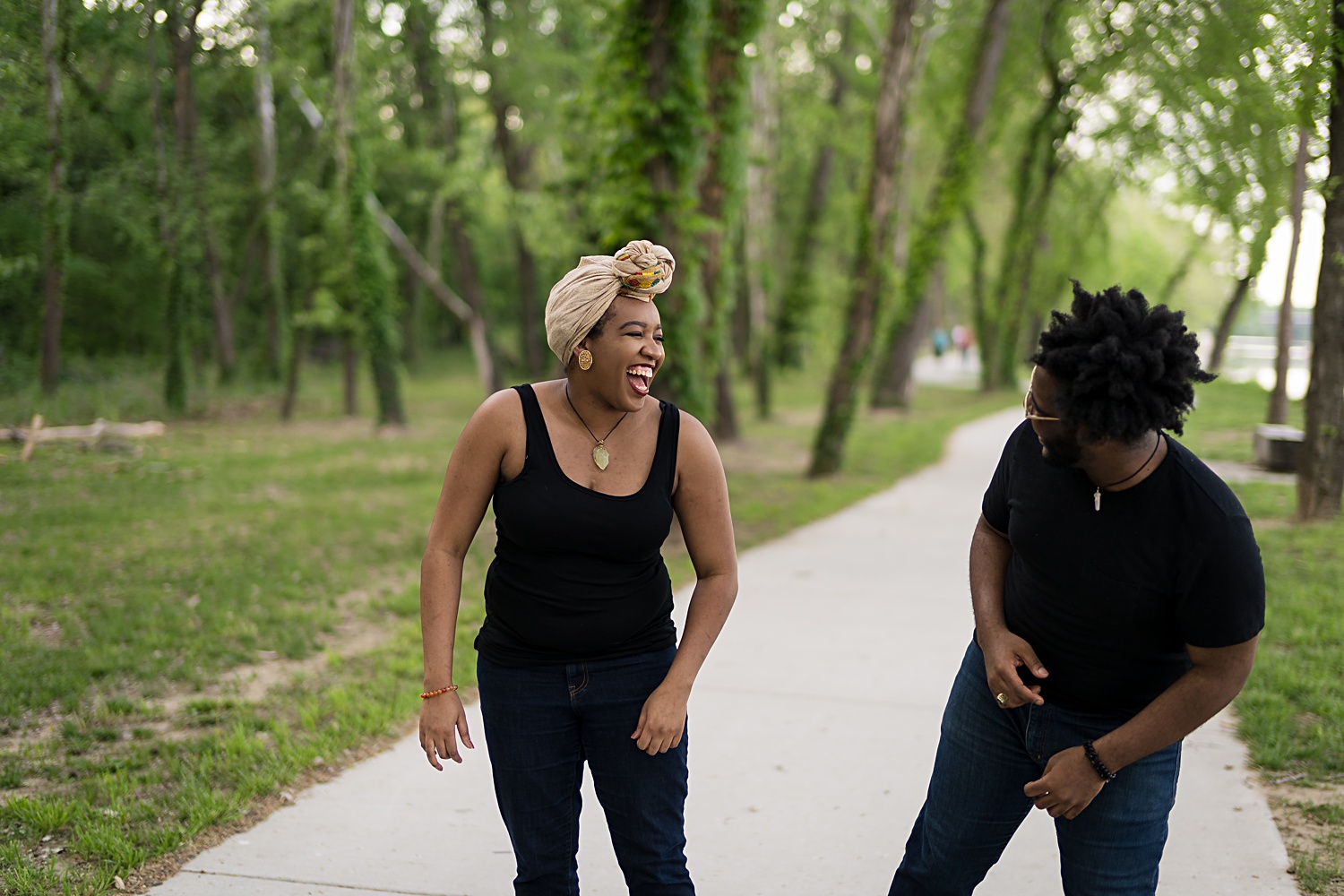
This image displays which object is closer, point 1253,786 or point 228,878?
point 228,878

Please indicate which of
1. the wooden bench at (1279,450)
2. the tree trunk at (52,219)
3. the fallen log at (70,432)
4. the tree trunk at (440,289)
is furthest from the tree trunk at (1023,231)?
the tree trunk at (52,219)

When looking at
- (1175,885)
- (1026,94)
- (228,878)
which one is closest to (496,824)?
(228,878)

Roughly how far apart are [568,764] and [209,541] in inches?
265

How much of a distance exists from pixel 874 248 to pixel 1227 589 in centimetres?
1073

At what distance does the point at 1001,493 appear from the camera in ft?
8.18

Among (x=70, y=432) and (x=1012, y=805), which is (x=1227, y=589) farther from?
(x=70, y=432)

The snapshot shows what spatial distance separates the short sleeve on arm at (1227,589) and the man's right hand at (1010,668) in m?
0.38

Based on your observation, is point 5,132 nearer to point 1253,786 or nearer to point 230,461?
point 230,461

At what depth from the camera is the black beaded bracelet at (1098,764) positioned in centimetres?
222

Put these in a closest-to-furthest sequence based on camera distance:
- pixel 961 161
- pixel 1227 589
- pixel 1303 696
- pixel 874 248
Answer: pixel 1227 589 → pixel 1303 696 → pixel 874 248 → pixel 961 161

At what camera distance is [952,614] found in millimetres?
6832

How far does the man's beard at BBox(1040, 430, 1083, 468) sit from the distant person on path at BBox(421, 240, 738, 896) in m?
0.74

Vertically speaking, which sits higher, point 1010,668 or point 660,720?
point 1010,668

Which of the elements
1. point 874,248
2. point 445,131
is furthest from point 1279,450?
point 445,131
